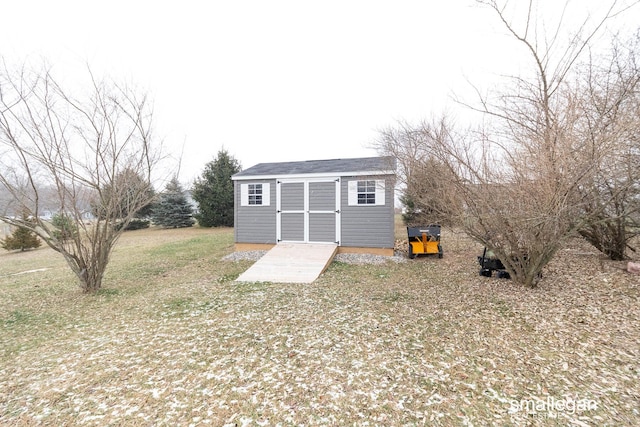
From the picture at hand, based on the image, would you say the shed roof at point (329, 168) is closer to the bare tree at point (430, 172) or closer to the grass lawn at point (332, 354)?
the bare tree at point (430, 172)

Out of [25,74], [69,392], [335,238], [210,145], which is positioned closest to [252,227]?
[335,238]

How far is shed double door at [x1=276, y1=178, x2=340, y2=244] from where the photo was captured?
8.25m

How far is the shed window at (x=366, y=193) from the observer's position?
7.83 m

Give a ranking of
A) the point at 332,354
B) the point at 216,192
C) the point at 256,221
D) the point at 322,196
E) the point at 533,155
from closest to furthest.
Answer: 1. the point at 332,354
2. the point at 533,155
3. the point at 322,196
4. the point at 256,221
5. the point at 216,192

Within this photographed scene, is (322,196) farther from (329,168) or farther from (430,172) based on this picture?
(430,172)

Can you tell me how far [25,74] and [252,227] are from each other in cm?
599

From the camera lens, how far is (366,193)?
800cm

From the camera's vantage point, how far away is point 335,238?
8.27 m

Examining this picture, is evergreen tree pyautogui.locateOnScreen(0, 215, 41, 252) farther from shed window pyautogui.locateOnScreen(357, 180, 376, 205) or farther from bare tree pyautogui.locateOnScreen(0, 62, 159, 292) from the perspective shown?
shed window pyautogui.locateOnScreen(357, 180, 376, 205)

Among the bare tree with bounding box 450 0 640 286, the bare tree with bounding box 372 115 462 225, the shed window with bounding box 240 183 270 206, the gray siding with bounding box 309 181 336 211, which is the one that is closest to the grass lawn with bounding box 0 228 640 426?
the bare tree with bounding box 450 0 640 286

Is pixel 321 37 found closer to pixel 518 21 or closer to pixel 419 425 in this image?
pixel 518 21

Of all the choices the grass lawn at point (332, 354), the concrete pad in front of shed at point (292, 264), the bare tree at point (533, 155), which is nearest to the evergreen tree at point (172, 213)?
the concrete pad in front of shed at point (292, 264)

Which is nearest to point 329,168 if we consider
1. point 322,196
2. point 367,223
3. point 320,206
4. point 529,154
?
point 322,196

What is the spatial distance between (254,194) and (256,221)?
3.07 feet
